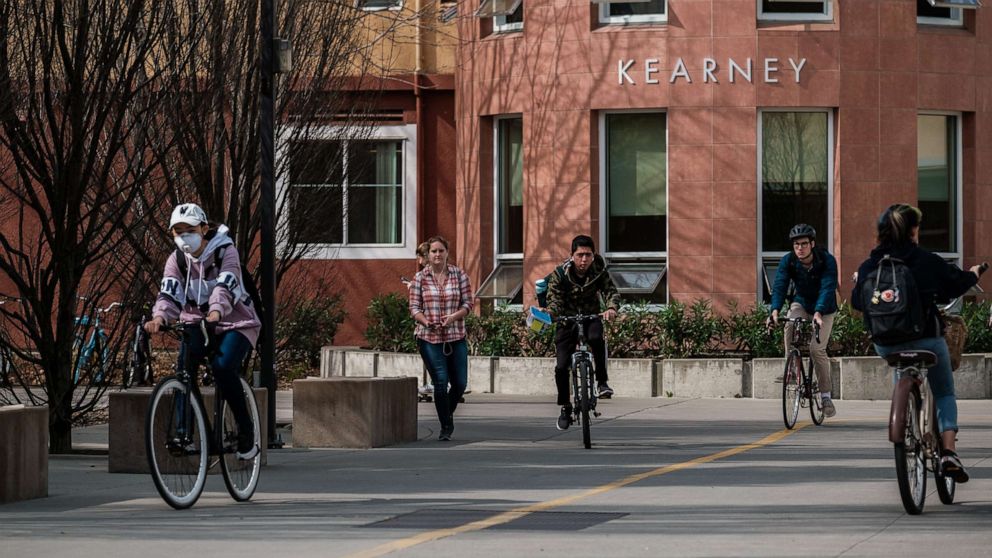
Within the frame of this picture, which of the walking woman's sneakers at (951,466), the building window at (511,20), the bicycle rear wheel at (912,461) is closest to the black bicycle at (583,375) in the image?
the walking woman's sneakers at (951,466)

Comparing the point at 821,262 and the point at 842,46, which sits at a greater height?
the point at 842,46

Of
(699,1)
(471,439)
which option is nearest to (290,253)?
(471,439)

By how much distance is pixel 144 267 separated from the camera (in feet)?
55.5

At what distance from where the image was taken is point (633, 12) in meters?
23.7

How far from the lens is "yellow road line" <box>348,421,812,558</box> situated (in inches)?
355

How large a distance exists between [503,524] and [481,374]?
476 inches

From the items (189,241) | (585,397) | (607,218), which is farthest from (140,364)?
(189,241)

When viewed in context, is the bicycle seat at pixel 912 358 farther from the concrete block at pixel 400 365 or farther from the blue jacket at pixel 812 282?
the concrete block at pixel 400 365

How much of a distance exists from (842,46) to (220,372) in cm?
1355

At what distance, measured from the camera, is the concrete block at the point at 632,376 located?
2091 cm

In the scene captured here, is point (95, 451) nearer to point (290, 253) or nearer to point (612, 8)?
point (290, 253)

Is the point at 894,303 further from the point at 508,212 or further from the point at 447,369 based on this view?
the point at 508,212

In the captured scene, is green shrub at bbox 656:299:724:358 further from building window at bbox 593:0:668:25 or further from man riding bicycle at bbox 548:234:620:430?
man riding bicycle at bbox 548:234:620:430

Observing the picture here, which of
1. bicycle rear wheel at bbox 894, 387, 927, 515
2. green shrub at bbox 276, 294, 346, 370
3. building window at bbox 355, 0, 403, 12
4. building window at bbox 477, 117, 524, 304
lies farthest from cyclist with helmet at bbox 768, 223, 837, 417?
building window at bbox 355, 0, 403, 12
